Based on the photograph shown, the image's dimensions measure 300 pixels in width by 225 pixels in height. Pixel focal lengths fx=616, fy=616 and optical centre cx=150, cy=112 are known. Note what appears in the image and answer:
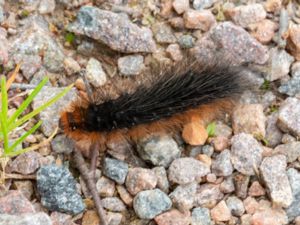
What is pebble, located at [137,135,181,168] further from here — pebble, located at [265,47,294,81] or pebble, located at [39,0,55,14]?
pebble, located at [39,0,55,14]

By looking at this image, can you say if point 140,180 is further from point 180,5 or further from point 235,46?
point 180,5

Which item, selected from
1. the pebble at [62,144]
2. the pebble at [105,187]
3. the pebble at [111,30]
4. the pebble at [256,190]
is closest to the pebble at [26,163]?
the pebble at [62,144]

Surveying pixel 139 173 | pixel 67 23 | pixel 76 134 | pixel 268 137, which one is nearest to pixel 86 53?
pixel 67 23

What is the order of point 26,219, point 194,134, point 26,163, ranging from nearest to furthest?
1. point 26,219
2. point 26,163
3. point 194,134

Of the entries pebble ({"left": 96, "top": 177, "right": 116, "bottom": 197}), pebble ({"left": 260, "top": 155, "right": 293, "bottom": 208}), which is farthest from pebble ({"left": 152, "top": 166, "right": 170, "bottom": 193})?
pebble ({"left": 260, "top": 155, "right": 293, "bottom": 208})

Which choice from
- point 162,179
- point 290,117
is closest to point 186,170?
point 162,179

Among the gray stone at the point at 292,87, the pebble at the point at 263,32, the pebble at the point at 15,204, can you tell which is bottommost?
the pebble at the point at 15,204

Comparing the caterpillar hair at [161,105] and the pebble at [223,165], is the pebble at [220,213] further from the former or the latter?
the caterpillar hair at [161,105]
